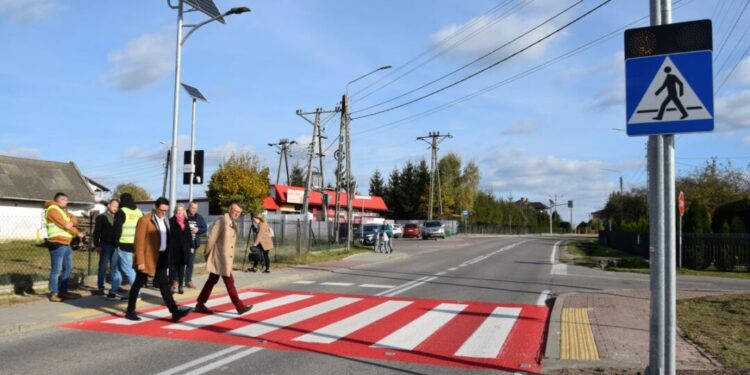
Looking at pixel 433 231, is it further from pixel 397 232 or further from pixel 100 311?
pixel 100 311

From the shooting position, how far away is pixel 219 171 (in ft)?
174

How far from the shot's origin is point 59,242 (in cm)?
984

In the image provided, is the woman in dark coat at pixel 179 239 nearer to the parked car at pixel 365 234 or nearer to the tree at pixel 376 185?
the parked car at pixel 365 234

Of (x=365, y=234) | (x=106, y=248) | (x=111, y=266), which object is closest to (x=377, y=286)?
(x=111, y=266)

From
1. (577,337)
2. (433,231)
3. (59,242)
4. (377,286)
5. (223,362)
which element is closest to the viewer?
(223,362)

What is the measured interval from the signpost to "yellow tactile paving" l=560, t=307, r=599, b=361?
220 centimetres

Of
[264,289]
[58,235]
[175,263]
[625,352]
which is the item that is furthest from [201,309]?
[625,352]

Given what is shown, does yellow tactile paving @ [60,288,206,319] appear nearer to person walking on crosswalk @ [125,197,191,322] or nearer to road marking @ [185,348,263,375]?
person walking on crosswalk @ [125,197,191,322]

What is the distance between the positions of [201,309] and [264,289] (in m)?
3.96

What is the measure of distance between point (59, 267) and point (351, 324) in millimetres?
5134

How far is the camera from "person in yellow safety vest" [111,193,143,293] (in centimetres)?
1027

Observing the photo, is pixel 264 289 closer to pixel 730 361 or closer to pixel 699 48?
pixel 730 361

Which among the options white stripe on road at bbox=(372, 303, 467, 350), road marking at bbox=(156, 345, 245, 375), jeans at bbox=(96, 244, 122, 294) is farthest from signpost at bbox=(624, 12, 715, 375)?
jeans at bbox=(96, 244, 122, 294)

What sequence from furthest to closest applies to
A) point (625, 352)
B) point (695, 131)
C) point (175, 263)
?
point (175, 263) → point (625, 352) → point (695, 131)
